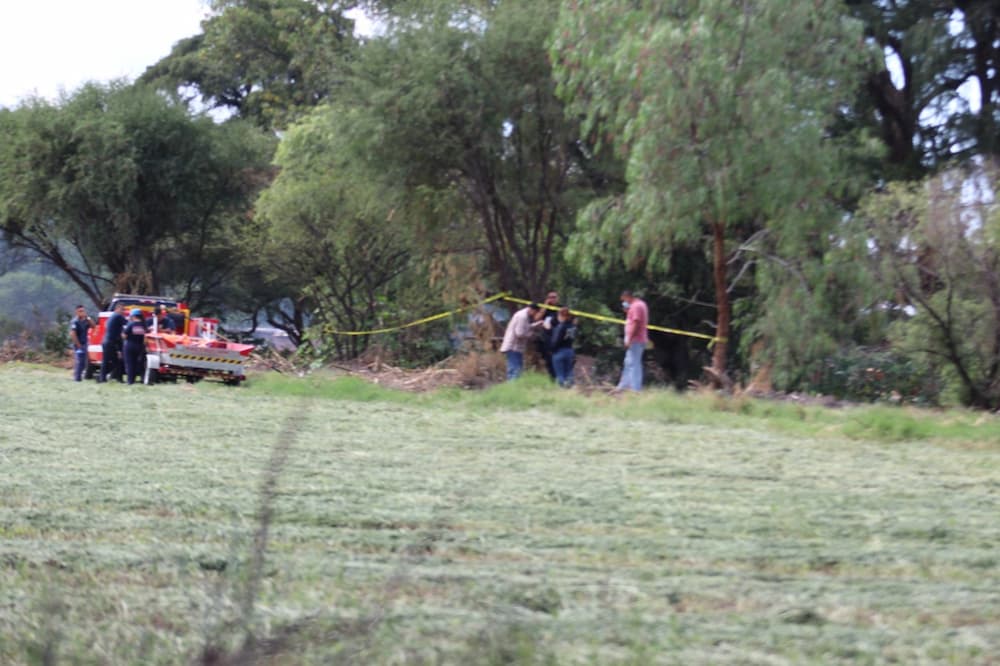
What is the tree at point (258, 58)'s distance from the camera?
41188 millimetres

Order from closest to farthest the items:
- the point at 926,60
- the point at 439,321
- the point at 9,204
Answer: the point at 926,60 < the point at 439,321 < the point at 9,204

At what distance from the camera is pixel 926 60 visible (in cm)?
2517

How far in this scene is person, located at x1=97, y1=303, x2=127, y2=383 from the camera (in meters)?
21.7

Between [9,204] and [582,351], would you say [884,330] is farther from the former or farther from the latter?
[9,204]

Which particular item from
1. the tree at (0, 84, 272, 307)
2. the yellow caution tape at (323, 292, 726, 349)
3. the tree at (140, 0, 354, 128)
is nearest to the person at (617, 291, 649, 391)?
the yellow caution tape at (323, 292, 726, 349)

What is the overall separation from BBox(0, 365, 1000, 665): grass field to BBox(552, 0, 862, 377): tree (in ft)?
22.3

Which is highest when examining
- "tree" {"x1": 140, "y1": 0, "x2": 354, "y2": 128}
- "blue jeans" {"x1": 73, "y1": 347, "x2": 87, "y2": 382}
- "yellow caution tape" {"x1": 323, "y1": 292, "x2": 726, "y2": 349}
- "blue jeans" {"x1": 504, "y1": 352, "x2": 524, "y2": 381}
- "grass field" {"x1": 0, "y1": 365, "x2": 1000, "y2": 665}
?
"tree" {"x1": 140, "y1": 0, "x2": 354, "y2": 128}

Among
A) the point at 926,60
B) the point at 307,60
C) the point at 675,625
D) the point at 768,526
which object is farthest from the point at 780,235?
the point at 307,60

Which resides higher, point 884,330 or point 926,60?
point 926,60

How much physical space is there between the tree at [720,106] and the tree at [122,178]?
16734 mm

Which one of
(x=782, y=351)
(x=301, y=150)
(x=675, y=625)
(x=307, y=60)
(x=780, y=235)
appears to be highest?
(x=307, y=60)

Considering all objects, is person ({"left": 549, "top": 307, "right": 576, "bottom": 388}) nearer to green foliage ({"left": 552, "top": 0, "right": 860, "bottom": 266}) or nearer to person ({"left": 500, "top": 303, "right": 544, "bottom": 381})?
person ({"left": 500, "top": 303, "right": 544, "bottom": 381})

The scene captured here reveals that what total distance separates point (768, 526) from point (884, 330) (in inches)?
498

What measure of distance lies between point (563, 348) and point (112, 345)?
8.40 meters
